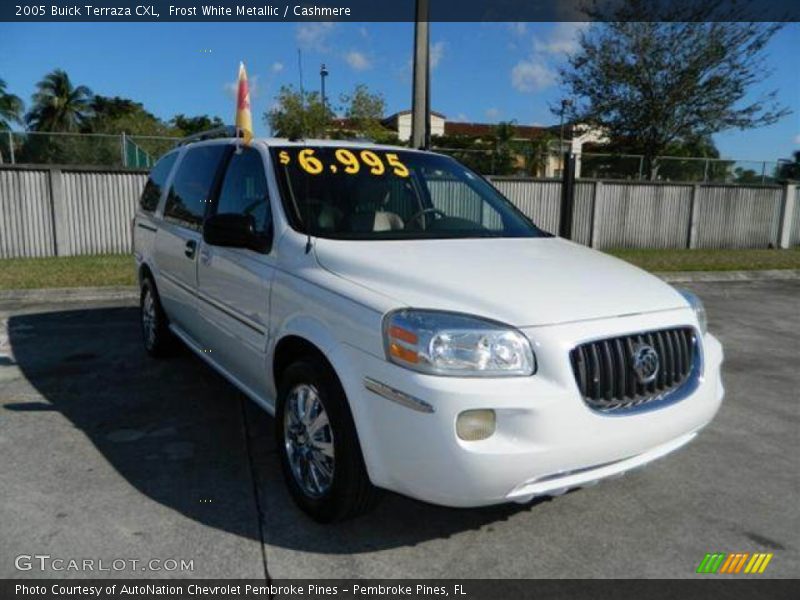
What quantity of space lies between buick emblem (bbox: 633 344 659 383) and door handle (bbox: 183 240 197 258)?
2955 millimetres

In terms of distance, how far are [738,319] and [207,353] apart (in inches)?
267

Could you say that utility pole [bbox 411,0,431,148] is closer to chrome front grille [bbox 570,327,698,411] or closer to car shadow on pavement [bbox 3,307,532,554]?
car shadow on pavement [bbox 3,307,532,554]

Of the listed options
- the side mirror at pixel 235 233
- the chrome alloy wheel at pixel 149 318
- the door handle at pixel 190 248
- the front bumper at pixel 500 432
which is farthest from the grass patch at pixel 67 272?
the front bumper at pixel 500 432

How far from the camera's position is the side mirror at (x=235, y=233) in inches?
135

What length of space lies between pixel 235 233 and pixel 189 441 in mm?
1409

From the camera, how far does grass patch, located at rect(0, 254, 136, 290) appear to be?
9.02 meters

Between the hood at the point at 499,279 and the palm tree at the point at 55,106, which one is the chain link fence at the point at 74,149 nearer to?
the hood at the point at 499,279

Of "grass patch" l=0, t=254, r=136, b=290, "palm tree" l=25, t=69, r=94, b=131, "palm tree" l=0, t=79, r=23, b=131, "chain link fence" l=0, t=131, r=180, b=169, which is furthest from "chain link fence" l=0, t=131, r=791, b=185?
"palm tree" l=25, t=69, r=94, b=131

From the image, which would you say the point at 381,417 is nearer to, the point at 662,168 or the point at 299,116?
the point at 662,168

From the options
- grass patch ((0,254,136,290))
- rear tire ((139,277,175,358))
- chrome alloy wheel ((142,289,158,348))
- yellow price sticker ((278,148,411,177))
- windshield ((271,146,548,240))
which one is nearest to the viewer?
windshield ((271,146,548,240))

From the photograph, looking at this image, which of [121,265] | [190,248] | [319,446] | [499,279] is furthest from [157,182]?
[121,265]

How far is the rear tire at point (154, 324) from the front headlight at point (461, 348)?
11.6ft
